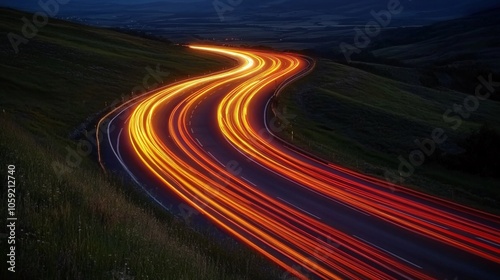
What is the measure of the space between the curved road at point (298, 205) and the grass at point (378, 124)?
3839 millimetres

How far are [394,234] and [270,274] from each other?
32.0 feet

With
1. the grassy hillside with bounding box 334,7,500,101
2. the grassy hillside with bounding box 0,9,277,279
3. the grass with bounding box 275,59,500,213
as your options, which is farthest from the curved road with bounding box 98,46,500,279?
the grassy hillside with bounding box 334,7,500,101

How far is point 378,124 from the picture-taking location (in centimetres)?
5103

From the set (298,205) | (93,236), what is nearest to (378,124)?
(298,205)

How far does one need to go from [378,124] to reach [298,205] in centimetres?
3100

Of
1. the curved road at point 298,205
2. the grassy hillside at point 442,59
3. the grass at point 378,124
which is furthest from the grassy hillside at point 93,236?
the grassy hillside at point 442,59

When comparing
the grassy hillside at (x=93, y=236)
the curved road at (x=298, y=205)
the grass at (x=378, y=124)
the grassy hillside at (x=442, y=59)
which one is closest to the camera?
the grassy hillside at (x=93, y=236)

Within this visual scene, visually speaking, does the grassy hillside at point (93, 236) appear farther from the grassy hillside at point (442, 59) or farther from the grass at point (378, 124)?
the grassy hillside at point (442, 59)

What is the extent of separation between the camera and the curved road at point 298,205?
17609 millimetres

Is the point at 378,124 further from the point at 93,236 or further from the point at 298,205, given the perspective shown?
the point at 93,236

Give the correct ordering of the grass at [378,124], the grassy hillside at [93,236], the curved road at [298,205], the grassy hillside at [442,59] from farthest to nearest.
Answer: the grassy hillside at [442,59] → the grass at [378,124] → the curved road at [298,205] → the grassy hillside at [93,236]

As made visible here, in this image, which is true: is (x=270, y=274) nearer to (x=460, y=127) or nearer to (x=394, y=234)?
(x=394, y=234)

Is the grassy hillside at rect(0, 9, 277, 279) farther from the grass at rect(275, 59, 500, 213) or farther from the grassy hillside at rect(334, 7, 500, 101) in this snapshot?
the grassy hillside at rect(334, 7, 500, 101)

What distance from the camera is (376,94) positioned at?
69125 mm
